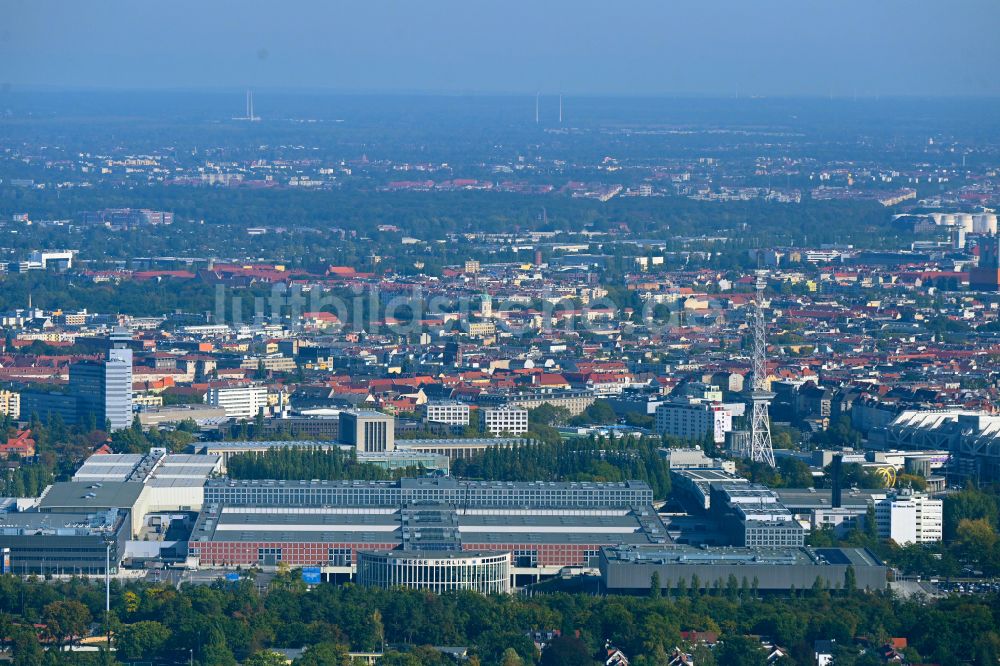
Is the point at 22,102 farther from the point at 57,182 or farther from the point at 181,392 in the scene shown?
the point at 181,392

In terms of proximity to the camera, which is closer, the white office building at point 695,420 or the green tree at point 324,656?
the green tree at point 324,656

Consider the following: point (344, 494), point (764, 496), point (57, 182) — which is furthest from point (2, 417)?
point (57, 182)

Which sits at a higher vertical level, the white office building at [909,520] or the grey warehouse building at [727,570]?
the grey warehouse building at [727,570]

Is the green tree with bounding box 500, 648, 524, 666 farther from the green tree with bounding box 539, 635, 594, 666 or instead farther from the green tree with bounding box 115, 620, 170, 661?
the green tree with bounding box 115, 620, 170, 661

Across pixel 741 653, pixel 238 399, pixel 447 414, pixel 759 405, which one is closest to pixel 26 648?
pixel 741 653

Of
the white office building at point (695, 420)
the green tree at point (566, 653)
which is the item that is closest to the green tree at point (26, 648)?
the green tree at point (566, 653)

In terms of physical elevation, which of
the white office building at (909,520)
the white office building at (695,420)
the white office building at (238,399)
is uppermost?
the white office building at (909,520)

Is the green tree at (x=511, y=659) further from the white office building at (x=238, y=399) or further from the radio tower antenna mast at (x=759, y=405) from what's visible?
the white office building at (x=238, y=399)
